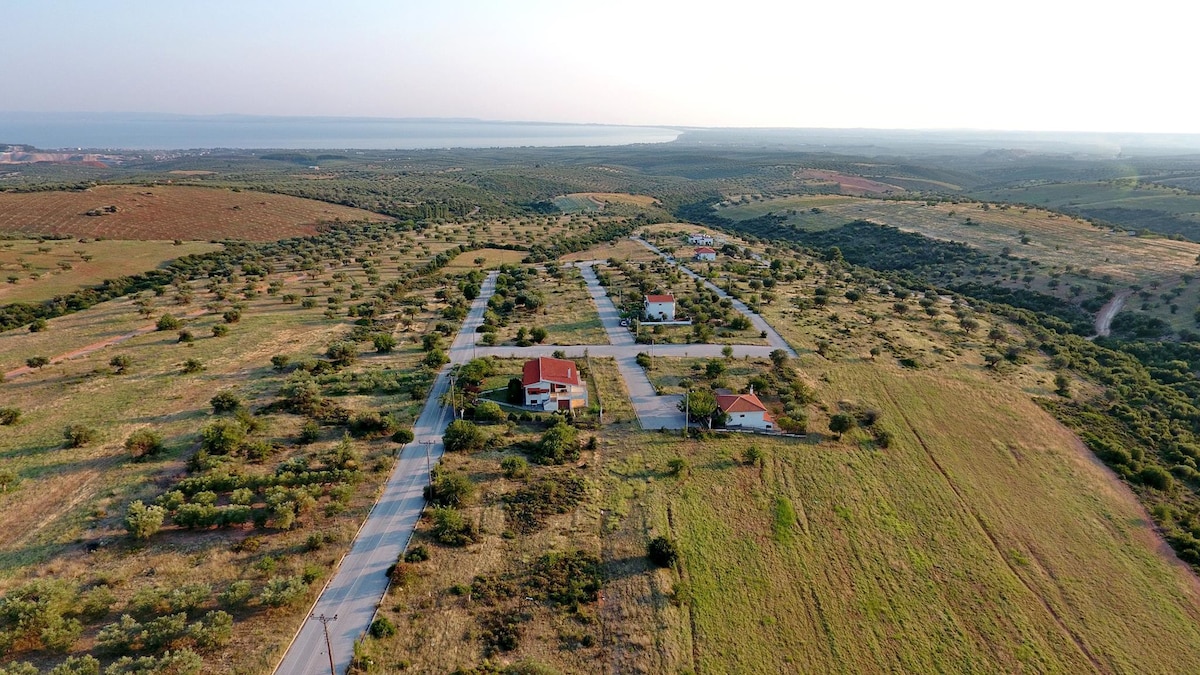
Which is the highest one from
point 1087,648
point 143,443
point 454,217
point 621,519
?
point 454,217

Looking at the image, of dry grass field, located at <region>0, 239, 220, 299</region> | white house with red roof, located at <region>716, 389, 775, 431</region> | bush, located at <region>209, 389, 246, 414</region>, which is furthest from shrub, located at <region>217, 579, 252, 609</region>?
dry grass field, located at <region>0, 239, 220, 299</region>

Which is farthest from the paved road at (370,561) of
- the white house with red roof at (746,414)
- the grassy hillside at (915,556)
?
the white house with red roof at (746,414)

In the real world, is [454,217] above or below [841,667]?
above

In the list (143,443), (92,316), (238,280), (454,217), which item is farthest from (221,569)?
(454,217)

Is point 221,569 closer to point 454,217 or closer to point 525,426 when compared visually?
point 525,426

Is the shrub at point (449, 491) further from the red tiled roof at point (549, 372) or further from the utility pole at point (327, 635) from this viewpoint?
the red tiled roof at point (549, 372)

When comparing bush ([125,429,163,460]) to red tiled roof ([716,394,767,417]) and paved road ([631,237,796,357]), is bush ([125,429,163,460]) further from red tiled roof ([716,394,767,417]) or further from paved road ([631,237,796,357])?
paved road ([631,237,796,357])

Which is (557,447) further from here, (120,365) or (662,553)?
(120,365)
